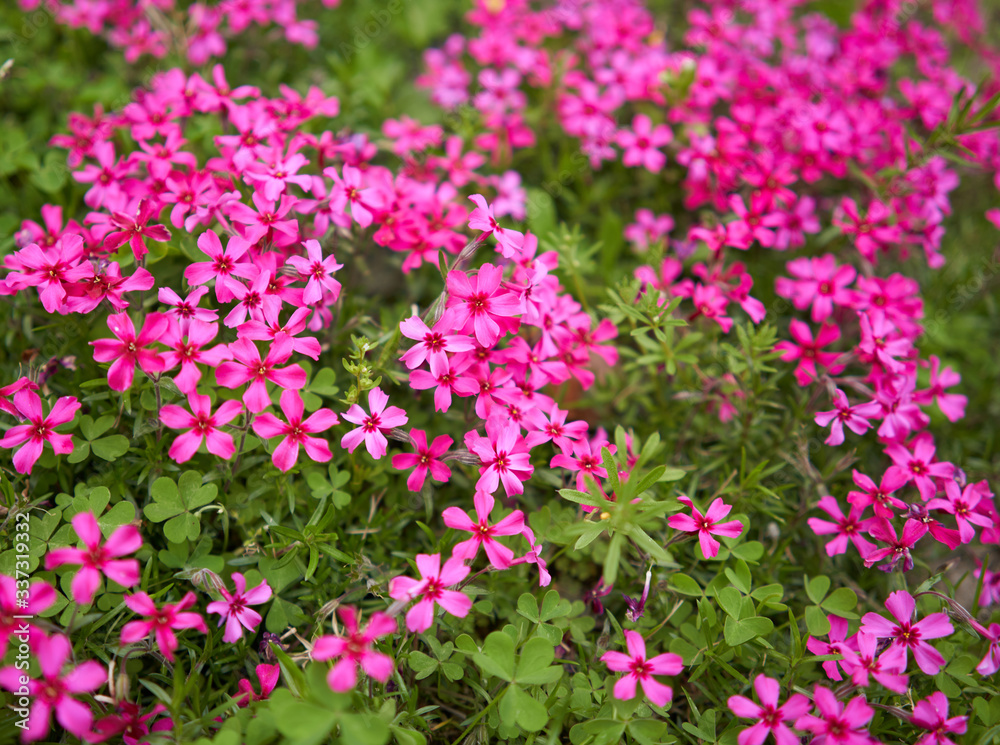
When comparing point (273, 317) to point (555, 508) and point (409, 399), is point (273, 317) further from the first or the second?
point (555, 508)

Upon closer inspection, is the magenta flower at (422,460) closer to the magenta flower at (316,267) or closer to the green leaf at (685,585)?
the magenta flower at (316,267)

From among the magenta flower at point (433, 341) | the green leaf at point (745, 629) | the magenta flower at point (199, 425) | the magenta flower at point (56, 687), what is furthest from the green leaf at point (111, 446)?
the green leaf at point (745, 629)

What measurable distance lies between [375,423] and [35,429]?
138cm

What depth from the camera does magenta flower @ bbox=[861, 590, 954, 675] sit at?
248 centimetres

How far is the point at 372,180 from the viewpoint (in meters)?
3.21

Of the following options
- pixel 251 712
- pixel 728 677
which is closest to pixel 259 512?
pixel 251 712

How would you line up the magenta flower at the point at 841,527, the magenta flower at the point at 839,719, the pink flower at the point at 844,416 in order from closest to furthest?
the magenta flower at the point at 839,719 → the magenta flower at the point at 841,527 → the pink flower at the point at 844,416

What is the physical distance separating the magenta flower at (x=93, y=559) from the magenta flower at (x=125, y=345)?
0.59 metres

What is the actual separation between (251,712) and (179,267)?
83.8 inches

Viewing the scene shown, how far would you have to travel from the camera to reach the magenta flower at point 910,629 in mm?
2480

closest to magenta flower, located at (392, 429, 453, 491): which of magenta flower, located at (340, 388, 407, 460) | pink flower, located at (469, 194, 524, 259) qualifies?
magenta flower, located at (340, 388, 407, 460)

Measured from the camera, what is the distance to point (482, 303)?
8.34 ft

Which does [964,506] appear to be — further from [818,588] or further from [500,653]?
[500,653]

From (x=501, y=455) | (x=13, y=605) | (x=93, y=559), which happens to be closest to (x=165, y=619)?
(x=93, y=559)
